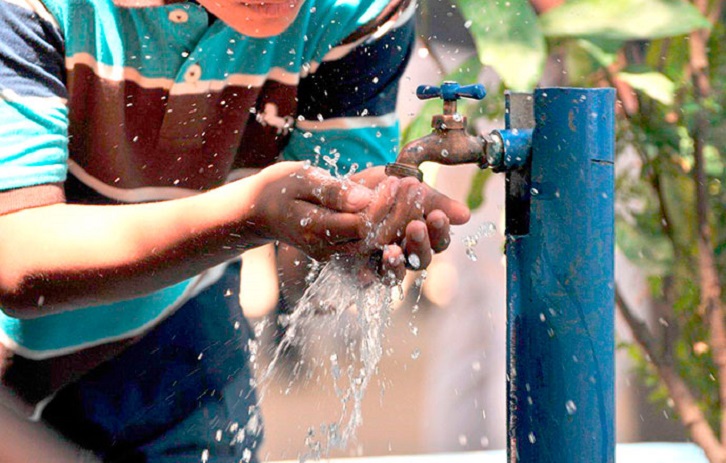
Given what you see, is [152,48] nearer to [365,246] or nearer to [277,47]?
[277,47]

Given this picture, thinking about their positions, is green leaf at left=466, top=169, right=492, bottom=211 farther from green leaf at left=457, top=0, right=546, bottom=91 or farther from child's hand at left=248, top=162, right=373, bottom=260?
child's hand at left=248, top=162, right=373, bottom=260

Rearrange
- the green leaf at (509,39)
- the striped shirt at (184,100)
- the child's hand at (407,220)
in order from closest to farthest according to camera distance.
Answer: the child's hand at (407,220)
the striped shirt at (184,100)
the green leaf at (509,39)

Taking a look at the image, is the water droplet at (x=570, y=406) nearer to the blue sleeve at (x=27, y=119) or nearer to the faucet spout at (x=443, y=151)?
the faucet spout at (x=443, y=151)

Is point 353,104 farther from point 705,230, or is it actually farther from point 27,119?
point 705,230

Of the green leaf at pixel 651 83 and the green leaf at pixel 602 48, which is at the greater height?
the green leaf at pixel 602 48

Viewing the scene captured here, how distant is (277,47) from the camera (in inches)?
62.2

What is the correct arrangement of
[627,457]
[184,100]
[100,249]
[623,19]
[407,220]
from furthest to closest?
[627,457] → [623,19] → [184,100] → [100,249] → [407,220]

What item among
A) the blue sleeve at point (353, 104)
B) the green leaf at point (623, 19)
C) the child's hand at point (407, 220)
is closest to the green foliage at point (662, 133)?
the green leaf at point (623, 19)

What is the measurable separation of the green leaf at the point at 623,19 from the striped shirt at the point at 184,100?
58 cm

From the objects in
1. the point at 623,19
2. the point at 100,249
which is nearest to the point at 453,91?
the point at 100,249

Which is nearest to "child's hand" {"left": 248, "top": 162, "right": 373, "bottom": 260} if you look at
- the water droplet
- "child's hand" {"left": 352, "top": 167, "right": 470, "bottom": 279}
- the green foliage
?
"child's hand" {"left": 352, "top": 167, "right": 470, "bottom": 279}

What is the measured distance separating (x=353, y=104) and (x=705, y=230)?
1.14 m

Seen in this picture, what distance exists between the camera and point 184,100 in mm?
1512

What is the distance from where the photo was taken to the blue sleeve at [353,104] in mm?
1580
